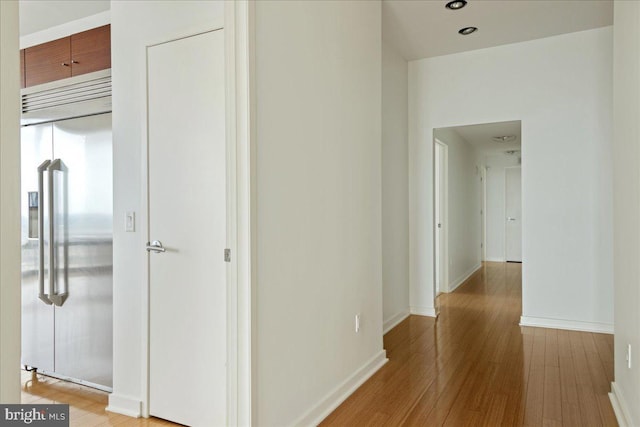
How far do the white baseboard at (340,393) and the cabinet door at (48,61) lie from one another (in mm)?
2704

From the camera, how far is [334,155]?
243 cm

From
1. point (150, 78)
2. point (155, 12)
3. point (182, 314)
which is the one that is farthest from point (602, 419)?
point (155, 12)

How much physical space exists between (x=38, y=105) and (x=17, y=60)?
2.52 meters

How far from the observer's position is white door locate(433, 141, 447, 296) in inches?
216

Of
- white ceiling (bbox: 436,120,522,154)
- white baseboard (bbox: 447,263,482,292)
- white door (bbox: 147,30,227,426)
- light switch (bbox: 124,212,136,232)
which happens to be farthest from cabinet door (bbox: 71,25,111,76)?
white baseboard (bbox: 447,263,482,292)

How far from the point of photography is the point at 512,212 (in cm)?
857

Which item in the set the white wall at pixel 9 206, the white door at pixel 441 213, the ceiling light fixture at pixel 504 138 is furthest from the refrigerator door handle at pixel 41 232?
the ceiling light fixture at pixel 504 138

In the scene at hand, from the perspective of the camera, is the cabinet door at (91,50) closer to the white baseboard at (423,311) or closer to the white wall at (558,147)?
the white wall at (558,147)

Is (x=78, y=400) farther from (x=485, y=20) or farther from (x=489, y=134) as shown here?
(x=489, y=134)

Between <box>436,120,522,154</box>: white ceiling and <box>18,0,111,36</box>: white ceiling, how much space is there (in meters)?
3.41

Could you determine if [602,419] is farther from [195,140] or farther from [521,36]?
[521,36]

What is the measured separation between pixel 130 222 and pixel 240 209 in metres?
1.00

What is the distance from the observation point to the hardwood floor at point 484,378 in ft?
7.36

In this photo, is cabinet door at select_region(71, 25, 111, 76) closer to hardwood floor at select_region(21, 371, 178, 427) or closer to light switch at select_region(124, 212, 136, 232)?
light switch at select_region(124, 212, 136, 232)
